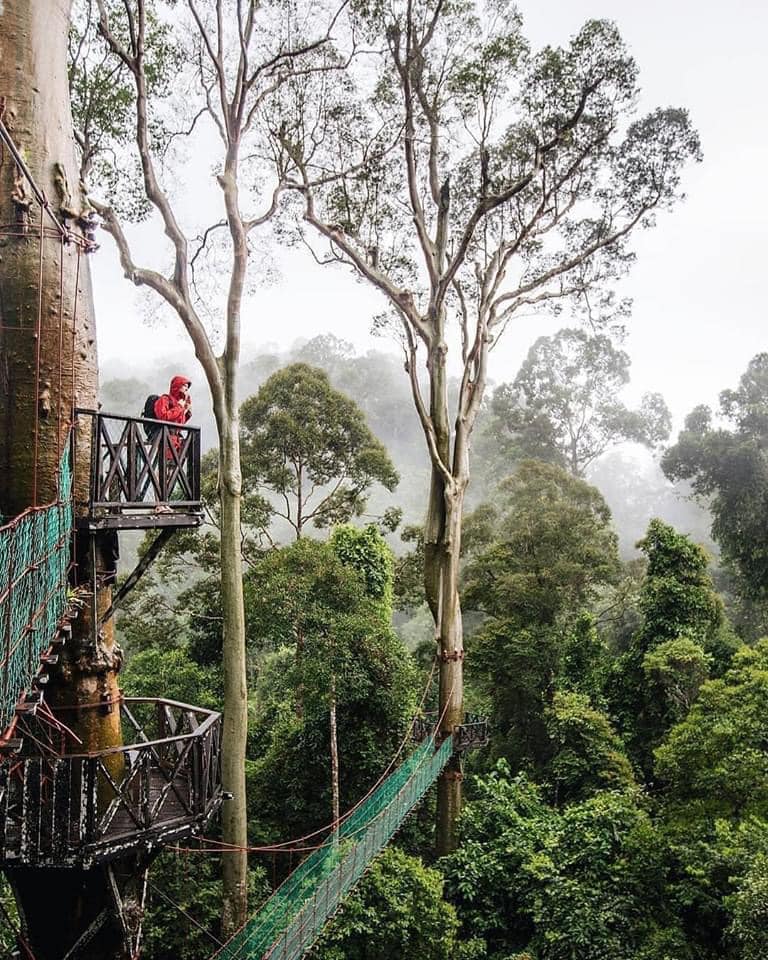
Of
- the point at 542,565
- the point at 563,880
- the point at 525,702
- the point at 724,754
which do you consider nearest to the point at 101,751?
the point at 563,880

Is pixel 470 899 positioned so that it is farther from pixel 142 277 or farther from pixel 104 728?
pixel 142 277

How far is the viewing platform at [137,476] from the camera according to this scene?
481cm

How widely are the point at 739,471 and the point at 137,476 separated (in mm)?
14840

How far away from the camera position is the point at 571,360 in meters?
24.9

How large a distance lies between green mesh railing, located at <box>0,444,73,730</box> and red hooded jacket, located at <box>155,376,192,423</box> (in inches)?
49.7

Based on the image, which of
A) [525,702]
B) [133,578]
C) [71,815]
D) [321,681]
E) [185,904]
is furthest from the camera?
[525,702]

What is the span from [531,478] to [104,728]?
12806 mm

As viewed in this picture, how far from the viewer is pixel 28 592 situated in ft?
11.0

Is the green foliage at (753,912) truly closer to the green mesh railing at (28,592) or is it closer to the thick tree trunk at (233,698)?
the thick tree trunk at (233,698)

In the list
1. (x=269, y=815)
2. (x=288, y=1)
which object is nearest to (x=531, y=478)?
(x=269, y=815)

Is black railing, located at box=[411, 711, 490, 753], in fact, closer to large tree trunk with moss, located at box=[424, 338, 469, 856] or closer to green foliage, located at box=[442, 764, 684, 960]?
large tree trunk with moss, located at box=[424, 338, 469, 856]

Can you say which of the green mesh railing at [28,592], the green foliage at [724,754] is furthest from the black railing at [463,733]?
the green mesh railing at [28,592]

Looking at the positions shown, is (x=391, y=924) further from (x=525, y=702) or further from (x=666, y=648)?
(x=525, y=702)

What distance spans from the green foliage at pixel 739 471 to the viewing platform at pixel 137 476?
14.2 meters
